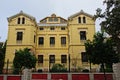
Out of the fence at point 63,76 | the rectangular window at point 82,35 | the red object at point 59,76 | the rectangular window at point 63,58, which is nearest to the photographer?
the fence at point 63,76

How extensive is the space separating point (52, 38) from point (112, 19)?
20.7 metres

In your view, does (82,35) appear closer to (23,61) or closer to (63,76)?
(23,61)

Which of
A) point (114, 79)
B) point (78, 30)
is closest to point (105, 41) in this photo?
point (114, 79)

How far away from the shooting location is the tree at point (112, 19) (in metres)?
19.5

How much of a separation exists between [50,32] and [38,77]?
53.0 feet

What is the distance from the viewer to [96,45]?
23.8 metres

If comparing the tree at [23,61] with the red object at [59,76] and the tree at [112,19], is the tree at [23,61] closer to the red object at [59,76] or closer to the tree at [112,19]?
the red object at [59,76]

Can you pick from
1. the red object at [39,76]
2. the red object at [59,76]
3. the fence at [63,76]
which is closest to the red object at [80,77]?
the fence at [63,76]

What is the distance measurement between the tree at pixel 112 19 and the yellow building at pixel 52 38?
14971 millimetres

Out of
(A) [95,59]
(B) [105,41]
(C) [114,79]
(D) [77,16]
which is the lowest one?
(C) [114,79]

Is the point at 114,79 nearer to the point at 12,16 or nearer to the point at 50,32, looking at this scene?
the point at 50,32

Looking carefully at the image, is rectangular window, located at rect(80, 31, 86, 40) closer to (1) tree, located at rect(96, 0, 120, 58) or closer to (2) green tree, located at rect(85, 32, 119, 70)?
(2) green tree, located at rect(85, 32, 119, 70)

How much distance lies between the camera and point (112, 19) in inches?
776

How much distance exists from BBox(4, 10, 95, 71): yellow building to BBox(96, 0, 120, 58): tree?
49.1 feet
